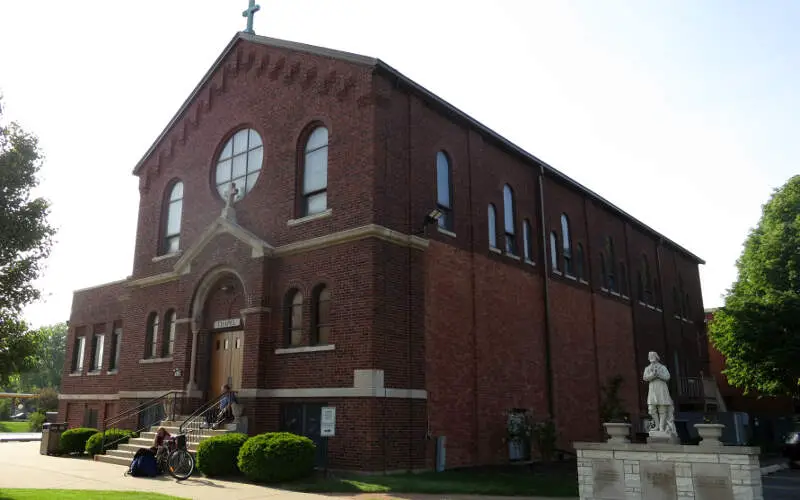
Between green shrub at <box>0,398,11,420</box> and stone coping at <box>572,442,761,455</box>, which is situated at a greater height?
green shrub at <box>0,398,11,420</box>

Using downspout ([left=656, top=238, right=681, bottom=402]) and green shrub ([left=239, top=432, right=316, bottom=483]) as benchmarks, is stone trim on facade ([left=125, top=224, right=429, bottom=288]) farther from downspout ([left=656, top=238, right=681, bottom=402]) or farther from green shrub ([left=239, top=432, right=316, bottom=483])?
downspout ([left=656, top=238, right=681, bottom=402])

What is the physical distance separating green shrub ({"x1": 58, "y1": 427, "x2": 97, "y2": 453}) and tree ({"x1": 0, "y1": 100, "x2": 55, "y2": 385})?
255 cm

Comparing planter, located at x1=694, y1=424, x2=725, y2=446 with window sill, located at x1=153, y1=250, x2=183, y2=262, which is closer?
planter, located at x1=694, y1=424, x2=725, y2=446

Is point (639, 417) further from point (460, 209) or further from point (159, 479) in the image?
point (159, 479)

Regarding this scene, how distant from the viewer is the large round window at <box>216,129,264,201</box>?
2106 cm

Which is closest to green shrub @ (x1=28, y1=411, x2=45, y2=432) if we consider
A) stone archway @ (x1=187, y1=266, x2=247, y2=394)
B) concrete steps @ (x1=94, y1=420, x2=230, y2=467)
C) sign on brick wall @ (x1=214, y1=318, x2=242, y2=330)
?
concrete steps @ (x1=94, y1=420, x2=230, y2=467)

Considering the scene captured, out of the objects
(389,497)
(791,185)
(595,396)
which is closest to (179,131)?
(389,497)

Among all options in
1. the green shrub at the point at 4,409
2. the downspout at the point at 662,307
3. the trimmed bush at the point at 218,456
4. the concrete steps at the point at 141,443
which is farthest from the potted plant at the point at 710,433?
the green shrub at the point at 4,409

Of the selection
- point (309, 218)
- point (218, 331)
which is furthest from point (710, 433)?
point (218, 331)

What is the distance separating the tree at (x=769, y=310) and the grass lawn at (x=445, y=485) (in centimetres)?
1732

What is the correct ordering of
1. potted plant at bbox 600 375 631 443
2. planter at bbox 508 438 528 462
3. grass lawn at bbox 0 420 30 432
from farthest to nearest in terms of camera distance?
grass lawn at bbox 0 420 30 432, potted plant at bbox 600 375 631 443, planter at bbox 508 438 528 462

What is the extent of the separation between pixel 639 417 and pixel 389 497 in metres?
20.1

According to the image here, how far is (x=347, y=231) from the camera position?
17016mm

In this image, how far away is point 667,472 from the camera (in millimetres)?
11750
